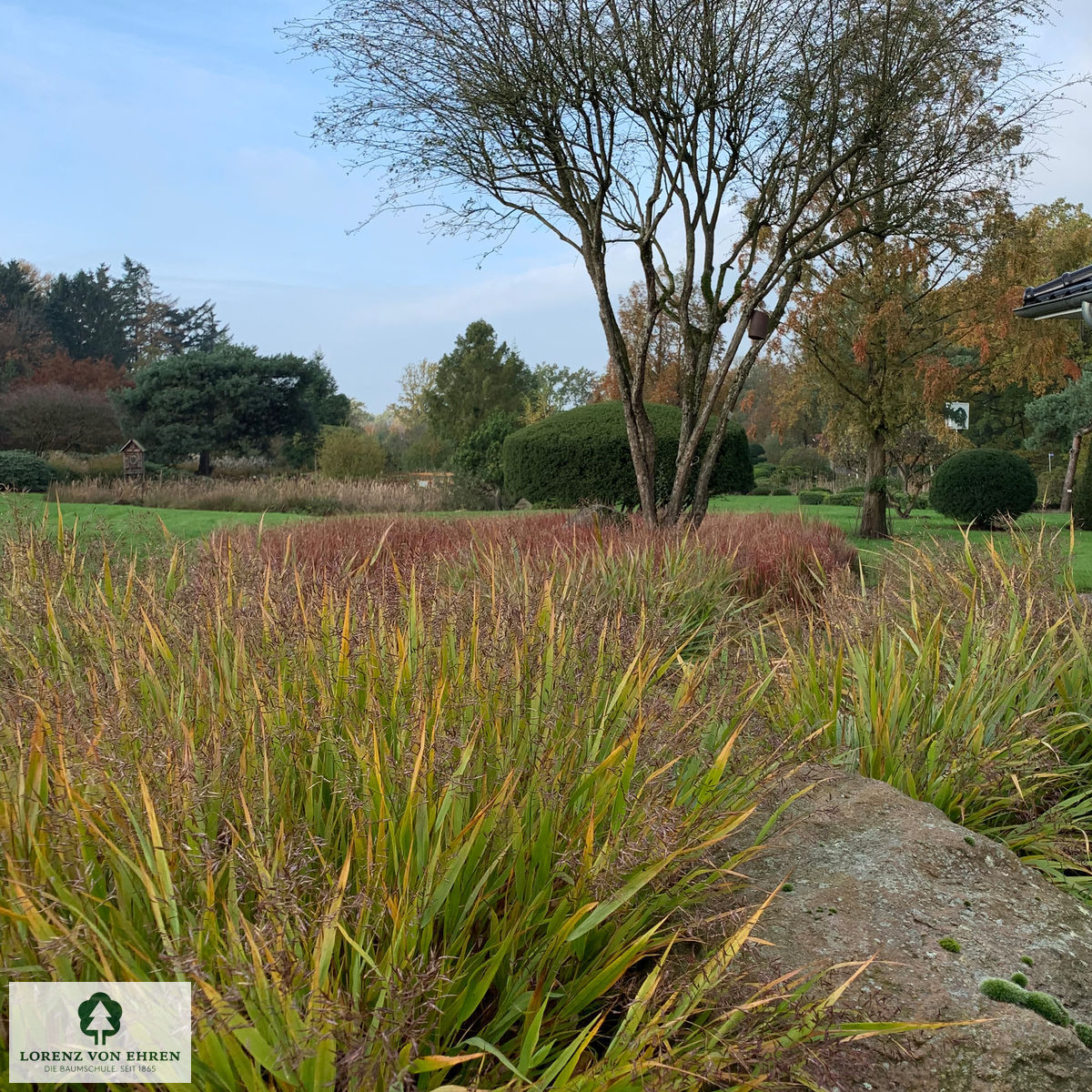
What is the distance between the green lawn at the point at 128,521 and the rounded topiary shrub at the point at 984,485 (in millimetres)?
12815

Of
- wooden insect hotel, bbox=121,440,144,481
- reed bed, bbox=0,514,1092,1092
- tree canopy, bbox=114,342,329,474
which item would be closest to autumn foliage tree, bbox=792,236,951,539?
reed bed, bbox=0,514,1092,1092

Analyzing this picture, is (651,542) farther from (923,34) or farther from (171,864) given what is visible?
(923,34)

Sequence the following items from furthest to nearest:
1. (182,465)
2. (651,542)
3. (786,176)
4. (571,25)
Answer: (182,465), (786,176), (571,25), (651,542)

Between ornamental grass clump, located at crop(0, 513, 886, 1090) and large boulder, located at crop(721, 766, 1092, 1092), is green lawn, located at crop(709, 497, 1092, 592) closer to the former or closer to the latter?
large boulder, located at crop(721, 766, 1092, 1092)

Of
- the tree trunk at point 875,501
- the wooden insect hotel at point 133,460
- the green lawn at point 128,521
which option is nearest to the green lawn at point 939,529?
the tree trunk at point 875,501

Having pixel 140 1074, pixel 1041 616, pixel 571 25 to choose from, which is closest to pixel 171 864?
pixel 140 1074

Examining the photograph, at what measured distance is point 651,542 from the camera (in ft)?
23.1

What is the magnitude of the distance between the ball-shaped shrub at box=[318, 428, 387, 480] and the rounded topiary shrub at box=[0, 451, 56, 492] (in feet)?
23.1

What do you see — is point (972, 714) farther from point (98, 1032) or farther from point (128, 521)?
point (128, 521)

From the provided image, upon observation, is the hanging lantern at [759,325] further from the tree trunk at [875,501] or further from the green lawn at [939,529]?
the tree trunk at [875,501]

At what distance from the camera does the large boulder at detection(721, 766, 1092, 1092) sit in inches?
68.6

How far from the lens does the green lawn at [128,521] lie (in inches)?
229

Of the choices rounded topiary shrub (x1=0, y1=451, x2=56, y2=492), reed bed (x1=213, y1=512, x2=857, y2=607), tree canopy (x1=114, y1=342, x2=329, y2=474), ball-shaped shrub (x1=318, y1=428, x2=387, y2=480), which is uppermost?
tree canopy (x1=114, y1=342, x2=329, y2=474)

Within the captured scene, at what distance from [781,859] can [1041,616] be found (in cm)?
274
